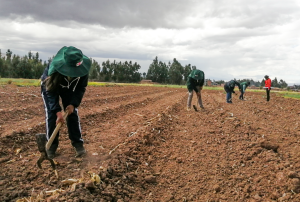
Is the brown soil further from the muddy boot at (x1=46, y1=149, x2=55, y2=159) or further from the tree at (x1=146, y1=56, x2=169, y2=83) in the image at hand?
the tree at (x1=146, y1=56, x2=169, y2=83)

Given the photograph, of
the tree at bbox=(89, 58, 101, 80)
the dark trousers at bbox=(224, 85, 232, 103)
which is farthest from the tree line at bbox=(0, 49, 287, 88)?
the dark trousers at bbox=(224, 85, 232, 103)

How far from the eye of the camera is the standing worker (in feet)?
11.8

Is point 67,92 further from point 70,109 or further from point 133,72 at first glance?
point 133,72

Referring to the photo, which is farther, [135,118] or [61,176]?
[135,118]

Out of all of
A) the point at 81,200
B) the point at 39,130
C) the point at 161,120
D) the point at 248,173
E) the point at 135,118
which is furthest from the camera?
the point at 135,118

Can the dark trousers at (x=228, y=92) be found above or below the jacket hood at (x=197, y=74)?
below

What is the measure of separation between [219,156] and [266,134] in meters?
1.69

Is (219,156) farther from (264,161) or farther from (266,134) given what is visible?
(266,134)

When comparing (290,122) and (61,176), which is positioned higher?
(290,122)

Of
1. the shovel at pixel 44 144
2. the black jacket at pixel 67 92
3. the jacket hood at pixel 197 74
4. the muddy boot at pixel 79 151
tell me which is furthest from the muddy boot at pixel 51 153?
the jacket hood at pixel 197 74

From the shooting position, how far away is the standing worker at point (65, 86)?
361cm

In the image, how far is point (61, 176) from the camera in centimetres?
343

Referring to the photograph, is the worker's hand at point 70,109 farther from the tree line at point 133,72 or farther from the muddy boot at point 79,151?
the tree line at point 133,72

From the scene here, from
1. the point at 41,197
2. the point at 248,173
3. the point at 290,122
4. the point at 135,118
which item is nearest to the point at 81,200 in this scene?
the point at 41,197
